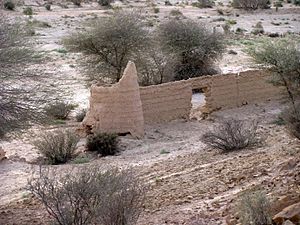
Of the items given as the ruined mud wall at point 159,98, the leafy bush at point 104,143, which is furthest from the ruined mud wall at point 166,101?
the leafy bush at point 104,143

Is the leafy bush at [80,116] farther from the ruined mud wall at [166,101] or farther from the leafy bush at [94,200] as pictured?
the leafy bush at [94,200]

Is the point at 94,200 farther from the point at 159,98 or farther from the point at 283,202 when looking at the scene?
the point at 159,98

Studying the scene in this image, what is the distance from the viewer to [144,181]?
42.7 ft

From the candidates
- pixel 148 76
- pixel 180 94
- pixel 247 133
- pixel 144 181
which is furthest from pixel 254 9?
pixel 144 181

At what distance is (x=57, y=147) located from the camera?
1783 cm

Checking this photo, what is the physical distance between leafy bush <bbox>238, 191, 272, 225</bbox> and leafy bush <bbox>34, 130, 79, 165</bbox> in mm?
9420

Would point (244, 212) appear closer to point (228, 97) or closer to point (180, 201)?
point (180, 201)

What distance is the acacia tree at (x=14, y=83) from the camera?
12992 mm

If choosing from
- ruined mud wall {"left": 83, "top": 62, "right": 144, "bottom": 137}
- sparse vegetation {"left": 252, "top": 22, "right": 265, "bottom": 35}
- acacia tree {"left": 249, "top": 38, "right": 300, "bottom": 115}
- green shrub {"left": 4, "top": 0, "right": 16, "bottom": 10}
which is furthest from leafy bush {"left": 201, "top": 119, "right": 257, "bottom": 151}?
green shrub {"left": 4, "top": 0, "right": 16, "bottom": 10}

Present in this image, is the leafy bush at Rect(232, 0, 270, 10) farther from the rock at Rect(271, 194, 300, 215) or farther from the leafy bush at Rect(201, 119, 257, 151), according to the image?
the rock at Rect(271, 194, 300, 215)

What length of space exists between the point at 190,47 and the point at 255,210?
2062cm

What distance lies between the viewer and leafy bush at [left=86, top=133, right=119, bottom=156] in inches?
722

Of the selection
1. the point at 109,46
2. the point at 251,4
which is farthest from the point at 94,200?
the point at 251,4

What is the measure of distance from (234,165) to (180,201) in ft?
8.31
